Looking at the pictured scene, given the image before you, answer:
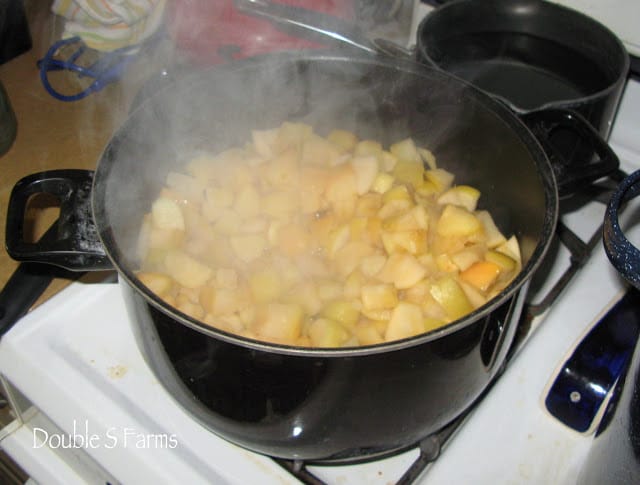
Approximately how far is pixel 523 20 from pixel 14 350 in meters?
1.10

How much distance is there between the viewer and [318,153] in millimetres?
1034

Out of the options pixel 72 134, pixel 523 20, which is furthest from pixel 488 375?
pixel 72 134

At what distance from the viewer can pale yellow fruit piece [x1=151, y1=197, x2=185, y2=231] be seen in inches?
36.4

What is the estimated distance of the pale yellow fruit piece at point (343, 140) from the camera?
107cm

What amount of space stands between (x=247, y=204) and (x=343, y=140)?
0.71ft

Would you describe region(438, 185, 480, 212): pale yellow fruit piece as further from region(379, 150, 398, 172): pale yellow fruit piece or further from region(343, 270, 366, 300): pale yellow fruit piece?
region(343, 270, 366, 300): pale yellow fruit piece

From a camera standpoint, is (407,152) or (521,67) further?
(521,67)

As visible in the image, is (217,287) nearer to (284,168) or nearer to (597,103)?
(284,168)

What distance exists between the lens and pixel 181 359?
0.67 meters

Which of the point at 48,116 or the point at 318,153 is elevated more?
the point at 318,153

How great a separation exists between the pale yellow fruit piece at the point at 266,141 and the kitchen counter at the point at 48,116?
1.42 ft

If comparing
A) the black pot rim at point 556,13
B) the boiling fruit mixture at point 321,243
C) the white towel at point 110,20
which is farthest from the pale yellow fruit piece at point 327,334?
the white towel at point 110,20

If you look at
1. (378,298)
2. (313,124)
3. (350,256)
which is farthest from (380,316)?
(313,124)

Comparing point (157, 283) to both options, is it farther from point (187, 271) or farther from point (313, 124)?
point (313, 124)
